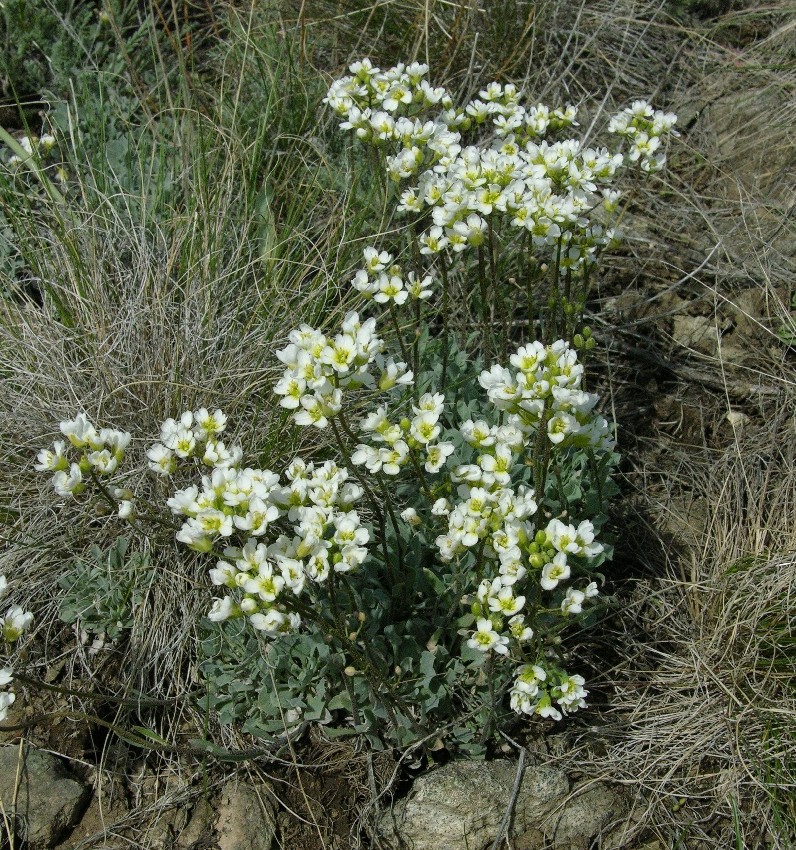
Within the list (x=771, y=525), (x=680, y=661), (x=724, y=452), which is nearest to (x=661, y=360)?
(x=724, y=452)

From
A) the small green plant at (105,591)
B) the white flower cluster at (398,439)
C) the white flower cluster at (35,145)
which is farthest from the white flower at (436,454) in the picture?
the white flower cluster at (35,145)

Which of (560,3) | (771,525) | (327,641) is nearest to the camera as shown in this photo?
(327,641)

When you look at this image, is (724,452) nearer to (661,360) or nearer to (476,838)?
(661,360)

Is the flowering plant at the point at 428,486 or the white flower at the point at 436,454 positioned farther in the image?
the white flower at the point at 436,454

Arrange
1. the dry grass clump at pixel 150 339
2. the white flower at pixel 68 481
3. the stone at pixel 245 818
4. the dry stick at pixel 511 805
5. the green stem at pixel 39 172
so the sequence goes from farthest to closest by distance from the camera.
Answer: the green stem at pixel 39 172
the dry grass clump at pixel 150 339
the stone at pixel 245 818
the dry stick at pixel 511 805
the white flower at pixel 68 481

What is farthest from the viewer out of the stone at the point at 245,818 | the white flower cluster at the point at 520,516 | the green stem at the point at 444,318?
the green stem at the point at 444,318

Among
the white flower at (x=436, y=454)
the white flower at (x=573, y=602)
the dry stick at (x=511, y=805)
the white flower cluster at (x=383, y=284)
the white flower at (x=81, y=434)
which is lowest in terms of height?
the dry stick at (x=511, y=805)

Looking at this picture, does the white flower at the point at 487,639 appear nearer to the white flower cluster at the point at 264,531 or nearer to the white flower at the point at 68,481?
the white flower cluster at the point at 264,531

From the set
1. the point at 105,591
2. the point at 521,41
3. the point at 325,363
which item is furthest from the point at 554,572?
the point at 521,41
